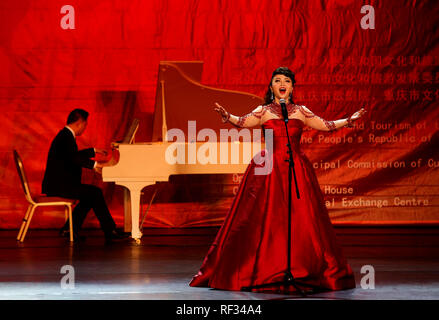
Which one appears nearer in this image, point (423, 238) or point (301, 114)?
point (301, 114)

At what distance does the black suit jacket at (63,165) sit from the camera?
6.34 m

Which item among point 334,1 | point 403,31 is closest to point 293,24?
point 334,1

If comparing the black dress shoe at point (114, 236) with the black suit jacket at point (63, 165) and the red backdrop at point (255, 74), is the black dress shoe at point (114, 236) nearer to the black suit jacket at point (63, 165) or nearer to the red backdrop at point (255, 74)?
the black suit jacket at point (63, 165)

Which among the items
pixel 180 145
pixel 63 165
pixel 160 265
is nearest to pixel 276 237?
pixel 160 265

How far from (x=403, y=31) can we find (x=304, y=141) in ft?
5.27

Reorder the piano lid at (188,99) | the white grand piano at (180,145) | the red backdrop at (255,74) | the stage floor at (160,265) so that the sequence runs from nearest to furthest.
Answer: the stage floor at (160,265)
the white grand piano at (180,145)
the piano lid at (188,99)
the red backdrop at (255,74)

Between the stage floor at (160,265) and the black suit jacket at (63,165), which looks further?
the black suit jacket at (63,165)

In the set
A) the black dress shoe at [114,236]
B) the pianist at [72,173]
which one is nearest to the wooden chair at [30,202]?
the pianist at [72,173]

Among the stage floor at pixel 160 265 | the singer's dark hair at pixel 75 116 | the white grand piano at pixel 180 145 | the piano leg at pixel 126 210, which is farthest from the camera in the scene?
the piano leg at pixel 126 210

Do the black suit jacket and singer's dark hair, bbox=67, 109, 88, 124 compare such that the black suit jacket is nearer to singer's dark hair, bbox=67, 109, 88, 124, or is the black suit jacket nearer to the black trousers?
the black trousers

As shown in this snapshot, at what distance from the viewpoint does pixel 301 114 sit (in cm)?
398

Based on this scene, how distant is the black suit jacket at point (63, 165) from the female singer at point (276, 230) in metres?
2.76

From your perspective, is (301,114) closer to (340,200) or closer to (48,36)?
(340,200)

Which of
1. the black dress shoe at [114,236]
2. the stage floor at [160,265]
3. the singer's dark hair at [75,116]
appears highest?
the singer's dark hair at [75,116]
